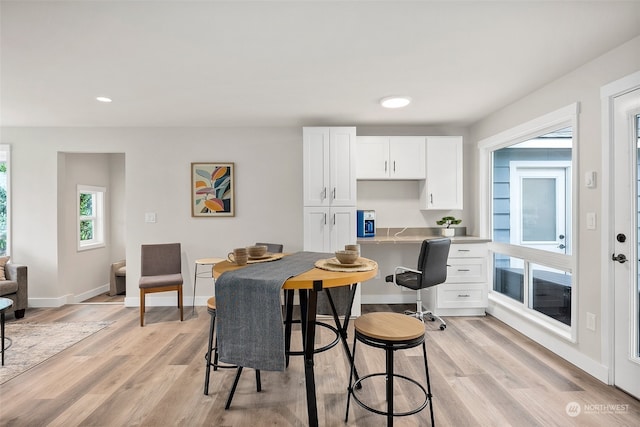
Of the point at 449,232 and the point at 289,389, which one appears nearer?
the point at 289,389

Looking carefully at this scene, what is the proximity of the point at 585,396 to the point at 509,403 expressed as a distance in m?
0.55

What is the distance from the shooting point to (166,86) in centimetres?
292

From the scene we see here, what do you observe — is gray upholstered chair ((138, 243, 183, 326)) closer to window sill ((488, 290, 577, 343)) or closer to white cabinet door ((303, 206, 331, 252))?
white cabinet door ((303, 206, 331, 252))

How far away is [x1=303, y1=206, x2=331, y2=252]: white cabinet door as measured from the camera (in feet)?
12.9

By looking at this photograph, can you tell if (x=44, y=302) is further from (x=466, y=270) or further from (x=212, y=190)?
(x=466, y=270)

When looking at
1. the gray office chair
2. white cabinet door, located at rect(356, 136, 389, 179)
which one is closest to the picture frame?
white cabinet door, located at rect(356, 136, 389, 179)

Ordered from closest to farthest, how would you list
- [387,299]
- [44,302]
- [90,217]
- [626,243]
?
1. [626,243]
2. [44,302]
3. [387,299]
4. [90,217]

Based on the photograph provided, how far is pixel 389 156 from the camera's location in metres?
4.08

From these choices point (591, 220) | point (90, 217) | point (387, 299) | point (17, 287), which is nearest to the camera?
point (591, 220)

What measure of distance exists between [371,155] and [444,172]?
0.95m

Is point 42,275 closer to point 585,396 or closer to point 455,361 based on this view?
point 455,361

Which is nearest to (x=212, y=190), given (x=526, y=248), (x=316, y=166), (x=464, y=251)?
(x=316, y=166)

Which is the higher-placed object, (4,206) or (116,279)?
(4,206)

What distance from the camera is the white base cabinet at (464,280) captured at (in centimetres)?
378
